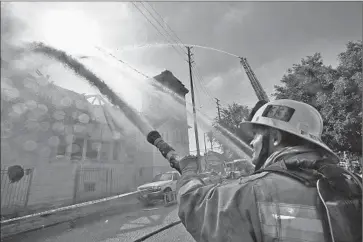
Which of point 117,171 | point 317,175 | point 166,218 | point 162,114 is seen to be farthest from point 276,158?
point 162,114

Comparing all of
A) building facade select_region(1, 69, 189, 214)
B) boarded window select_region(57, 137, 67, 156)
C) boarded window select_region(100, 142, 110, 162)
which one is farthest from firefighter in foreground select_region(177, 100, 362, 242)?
boarded window select_region(100, 142, 110, 162)

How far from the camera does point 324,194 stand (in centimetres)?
106

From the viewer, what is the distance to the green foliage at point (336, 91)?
9.89 m

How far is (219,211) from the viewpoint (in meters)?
1.16

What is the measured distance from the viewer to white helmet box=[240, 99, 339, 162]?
160 cm

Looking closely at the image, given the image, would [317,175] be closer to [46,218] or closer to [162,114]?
[46,218]

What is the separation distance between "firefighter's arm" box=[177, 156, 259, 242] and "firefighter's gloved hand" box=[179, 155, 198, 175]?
8.4 inches

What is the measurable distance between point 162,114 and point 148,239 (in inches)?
1014

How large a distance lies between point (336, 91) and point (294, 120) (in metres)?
11.2

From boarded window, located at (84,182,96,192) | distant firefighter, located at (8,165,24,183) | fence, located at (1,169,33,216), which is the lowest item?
boarded window, located at (84,182,96,192)

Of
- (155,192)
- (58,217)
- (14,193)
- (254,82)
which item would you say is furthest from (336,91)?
(14,193)

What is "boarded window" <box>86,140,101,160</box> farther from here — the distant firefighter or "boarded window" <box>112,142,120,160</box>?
the distant firefighter

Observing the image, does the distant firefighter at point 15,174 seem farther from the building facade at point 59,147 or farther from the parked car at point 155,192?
the parked car at point 155,192

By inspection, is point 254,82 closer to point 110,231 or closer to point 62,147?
point 110,231
